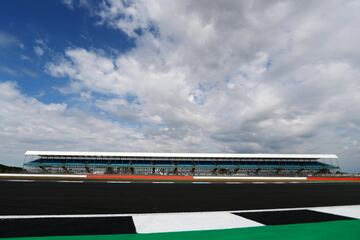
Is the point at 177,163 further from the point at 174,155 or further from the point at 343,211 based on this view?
the point at 343,211

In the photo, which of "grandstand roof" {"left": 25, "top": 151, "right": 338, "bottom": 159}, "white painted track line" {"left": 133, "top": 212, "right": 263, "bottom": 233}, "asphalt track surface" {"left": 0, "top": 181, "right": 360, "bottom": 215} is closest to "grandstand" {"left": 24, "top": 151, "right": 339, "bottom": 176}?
"grandstand roof" {"left": 25, "top": 151, "right": 338, "bottom": 159}

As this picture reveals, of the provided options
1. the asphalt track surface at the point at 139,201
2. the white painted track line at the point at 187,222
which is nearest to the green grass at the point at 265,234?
the white painted track line at the point at 187,222

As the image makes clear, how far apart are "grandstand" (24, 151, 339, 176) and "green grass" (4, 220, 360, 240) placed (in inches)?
2311

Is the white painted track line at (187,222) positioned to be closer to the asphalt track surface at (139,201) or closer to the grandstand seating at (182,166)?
the asphalt track surface at (139,201)

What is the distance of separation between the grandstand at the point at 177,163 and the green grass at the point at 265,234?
58.7 m

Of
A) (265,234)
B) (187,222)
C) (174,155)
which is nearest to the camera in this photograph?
(265,234)

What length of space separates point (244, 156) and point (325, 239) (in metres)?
63.7

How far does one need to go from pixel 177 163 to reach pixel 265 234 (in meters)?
66.5

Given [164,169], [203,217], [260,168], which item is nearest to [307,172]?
[260,168]

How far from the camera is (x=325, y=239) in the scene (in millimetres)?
4727

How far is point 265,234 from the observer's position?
5039mm

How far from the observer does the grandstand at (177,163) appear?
211 ft

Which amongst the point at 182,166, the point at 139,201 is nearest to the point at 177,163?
the point at 182,166

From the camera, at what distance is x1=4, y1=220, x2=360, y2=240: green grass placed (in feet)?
15.5
